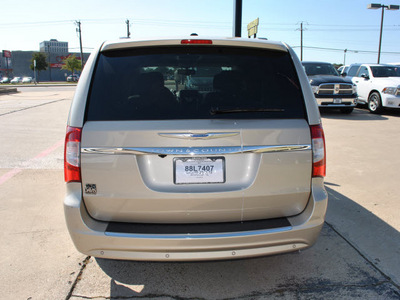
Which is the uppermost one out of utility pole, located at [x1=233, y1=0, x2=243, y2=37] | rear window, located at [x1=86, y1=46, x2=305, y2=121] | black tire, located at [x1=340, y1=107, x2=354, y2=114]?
utility pole, located at [x1=233, y1=0, x2=243, y2=37]

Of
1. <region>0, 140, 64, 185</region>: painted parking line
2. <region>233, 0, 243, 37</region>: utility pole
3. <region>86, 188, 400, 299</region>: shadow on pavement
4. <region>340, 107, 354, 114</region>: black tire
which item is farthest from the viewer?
<region>340, 107, 354, 114</region>: black tire

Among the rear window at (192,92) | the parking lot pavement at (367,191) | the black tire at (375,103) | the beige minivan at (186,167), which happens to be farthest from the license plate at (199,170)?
the black tire at (375,103)

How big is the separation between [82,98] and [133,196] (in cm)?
79

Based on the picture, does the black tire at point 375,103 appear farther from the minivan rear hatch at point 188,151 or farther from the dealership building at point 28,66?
the dealership building at point 28,66

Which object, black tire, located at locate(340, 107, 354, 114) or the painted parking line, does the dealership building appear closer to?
black tire, located at locate(340, 107, 354, 114)

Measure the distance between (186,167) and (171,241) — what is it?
50cm

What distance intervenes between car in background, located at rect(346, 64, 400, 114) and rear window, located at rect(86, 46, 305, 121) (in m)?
11.8

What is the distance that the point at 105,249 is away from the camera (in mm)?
2416

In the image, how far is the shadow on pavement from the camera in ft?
9.12

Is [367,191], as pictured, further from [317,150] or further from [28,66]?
[28,66]

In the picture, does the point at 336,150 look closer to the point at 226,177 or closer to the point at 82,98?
the point at 226,177

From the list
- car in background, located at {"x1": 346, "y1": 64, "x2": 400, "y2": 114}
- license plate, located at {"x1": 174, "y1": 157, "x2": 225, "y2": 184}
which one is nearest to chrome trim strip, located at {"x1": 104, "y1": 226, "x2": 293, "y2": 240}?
A: license plate, located at {"x1": 174, "y1": 157, "x2": 225, "y2": 184}

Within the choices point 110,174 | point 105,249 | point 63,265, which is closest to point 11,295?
point 63,265

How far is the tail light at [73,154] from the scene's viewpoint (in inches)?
95.8
